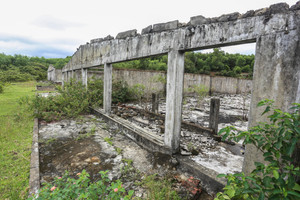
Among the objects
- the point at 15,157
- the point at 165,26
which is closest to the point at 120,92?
the point at 15,157

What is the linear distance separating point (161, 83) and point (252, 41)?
33.8ft

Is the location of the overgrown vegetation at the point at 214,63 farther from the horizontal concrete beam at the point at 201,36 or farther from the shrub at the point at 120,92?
the horizontal concrete beam at the point at 201,36

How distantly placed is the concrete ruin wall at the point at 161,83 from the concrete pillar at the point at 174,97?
4369 millimetres

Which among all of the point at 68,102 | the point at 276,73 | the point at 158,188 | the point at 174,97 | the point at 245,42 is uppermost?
the point at 245,42

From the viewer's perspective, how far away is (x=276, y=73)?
2.08m

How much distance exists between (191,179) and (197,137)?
2285 mm

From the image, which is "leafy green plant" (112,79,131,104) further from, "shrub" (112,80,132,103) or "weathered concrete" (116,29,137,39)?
"weathered concrete" (116,29,137,39)

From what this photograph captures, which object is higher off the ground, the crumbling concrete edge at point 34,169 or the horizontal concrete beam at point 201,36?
the horizontal concrete beam at point 201,36

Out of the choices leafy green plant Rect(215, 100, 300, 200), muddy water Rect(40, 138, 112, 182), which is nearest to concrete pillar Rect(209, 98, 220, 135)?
muddy water Rect(40, 138, 112, 182)

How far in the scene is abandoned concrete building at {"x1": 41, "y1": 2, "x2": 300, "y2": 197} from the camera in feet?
6.52

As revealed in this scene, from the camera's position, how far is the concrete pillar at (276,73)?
195 centimetres

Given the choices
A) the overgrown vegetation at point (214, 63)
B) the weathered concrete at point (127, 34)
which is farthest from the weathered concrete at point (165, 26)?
the overgrown vegetation at point (214, 63)

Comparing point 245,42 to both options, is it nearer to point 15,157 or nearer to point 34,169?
point 34,169

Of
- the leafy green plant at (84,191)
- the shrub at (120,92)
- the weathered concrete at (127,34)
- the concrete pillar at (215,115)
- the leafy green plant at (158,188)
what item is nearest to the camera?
the leafy green plant at (84,191)
